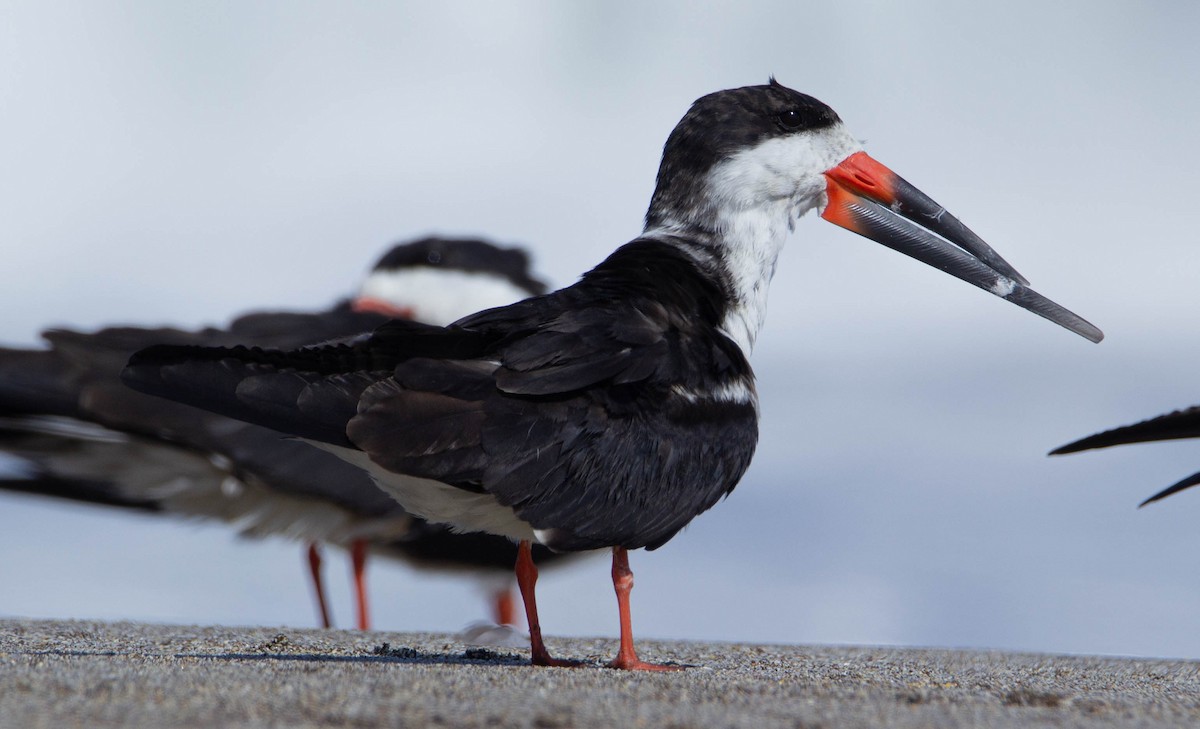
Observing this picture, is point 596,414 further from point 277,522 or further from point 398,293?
point 398,293

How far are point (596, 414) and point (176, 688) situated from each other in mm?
1508

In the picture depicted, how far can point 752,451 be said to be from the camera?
4.45 meters

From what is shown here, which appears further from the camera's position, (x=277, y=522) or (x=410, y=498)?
(x=277, y=522)

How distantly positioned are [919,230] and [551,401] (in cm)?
221

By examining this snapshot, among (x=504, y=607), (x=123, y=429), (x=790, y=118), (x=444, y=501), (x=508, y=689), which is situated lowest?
(x=504, y=607)

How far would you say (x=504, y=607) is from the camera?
31.9 feet

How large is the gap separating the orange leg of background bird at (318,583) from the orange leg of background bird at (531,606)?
4611mm

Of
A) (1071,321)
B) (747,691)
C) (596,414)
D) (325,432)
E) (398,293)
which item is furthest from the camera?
(398,293)

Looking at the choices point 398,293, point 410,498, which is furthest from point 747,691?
point 398,293

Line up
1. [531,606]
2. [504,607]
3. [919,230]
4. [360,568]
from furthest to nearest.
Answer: [504,607] → [360,568] → [919,230] → [531,606]

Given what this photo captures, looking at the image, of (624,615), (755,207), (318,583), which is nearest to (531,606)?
(624,615)

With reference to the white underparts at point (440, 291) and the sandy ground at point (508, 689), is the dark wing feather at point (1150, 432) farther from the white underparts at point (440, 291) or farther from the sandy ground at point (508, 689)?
the white underparts at point (440, 291)

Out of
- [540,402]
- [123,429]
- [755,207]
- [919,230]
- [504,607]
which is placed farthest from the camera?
[504,607]

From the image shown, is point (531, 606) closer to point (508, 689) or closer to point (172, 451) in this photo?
point (508, 689)
